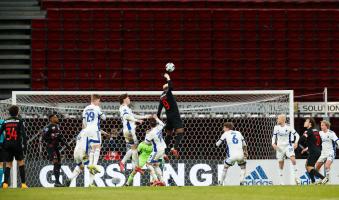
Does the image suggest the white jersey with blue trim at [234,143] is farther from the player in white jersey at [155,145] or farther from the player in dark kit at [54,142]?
the player in dark kit at [54,142]

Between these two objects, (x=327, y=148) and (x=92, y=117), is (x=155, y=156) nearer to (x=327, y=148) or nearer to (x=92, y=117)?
(x=92, y=117)

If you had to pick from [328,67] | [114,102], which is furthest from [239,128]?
[328,67]

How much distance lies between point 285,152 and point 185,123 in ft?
12.6

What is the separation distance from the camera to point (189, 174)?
70.9ft

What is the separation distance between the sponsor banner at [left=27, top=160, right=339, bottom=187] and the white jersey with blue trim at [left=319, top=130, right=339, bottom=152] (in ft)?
3.96

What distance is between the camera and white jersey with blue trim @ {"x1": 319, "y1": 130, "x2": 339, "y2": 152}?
20.6 meters

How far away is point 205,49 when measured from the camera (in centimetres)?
2666

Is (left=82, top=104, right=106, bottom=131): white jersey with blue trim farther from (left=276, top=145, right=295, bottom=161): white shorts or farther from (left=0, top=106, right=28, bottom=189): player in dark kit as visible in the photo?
(left=276, top=145, right=295, bottom=161): white shorts

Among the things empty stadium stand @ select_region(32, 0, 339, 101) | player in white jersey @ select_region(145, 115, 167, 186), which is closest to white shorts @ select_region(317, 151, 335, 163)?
player in white jersey @ select_region(145, 115, 167, 186)

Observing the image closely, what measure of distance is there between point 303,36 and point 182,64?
13.5ft

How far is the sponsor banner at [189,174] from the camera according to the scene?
69.5ft

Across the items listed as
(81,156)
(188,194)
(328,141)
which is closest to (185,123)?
(328,141)

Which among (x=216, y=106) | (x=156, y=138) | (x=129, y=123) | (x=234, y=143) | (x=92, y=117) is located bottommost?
(x=234, y=143)

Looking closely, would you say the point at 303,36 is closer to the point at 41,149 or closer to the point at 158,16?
the point at 158,16
